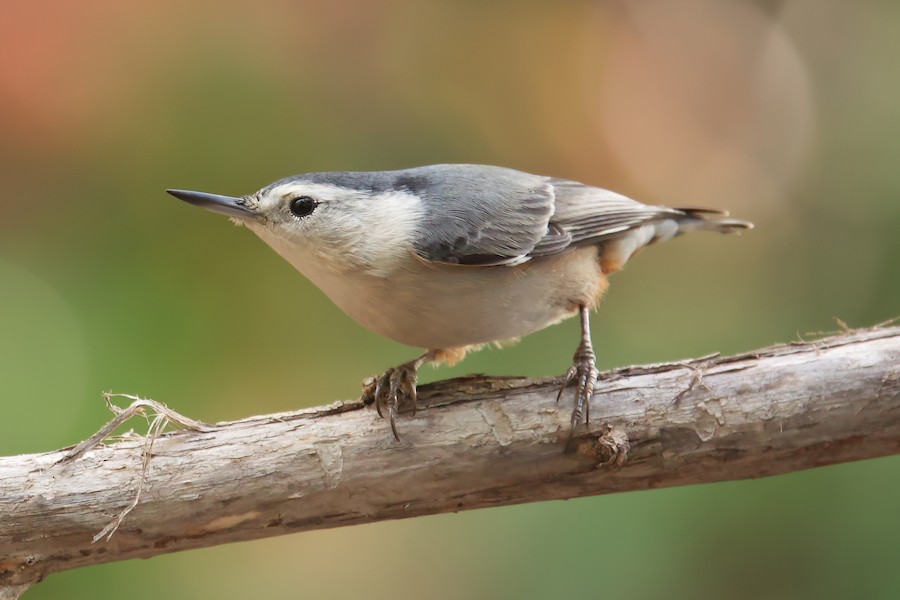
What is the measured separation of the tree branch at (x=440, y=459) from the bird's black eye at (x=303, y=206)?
0.47 m

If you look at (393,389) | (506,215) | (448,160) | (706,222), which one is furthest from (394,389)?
(448,160)

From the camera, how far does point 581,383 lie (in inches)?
69.0

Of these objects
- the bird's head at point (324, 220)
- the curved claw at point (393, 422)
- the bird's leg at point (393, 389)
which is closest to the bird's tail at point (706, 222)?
the bird's head at point (324, 220)

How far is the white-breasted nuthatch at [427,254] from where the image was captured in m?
1.77

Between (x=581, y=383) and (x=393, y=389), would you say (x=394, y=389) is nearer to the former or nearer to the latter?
(x=393, y=389)

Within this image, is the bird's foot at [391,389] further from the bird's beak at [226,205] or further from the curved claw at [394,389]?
the bird's beak at [226,205]

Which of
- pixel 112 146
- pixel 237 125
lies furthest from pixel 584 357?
pixel 112 146

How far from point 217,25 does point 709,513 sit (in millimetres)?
2435

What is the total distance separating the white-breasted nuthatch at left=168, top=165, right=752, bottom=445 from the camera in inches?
69.7

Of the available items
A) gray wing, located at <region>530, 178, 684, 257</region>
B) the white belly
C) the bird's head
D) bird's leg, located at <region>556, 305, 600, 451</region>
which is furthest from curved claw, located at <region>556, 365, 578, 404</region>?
the bird's head

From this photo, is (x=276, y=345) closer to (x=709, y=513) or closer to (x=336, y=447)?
(x=336, y=447)

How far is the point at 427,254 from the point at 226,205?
1.59ft

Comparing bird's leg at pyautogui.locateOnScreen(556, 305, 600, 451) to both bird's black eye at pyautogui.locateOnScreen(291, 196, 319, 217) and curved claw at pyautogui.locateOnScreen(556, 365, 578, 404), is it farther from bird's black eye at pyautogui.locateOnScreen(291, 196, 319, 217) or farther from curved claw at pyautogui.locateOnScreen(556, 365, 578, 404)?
bird's black eye at pyautogui.locateOnScreen(291, 196, 319, 217)

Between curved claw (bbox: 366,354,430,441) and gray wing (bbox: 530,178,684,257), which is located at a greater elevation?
gray wing (bbox: 530,178,684,257)
